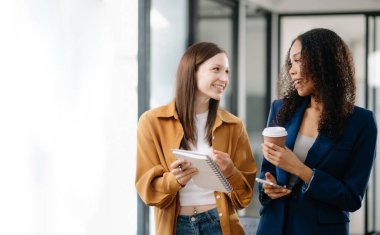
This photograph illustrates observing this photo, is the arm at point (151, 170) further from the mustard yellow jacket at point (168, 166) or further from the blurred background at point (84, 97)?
the blurred background at point (84, 97)

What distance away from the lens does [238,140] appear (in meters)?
2.29

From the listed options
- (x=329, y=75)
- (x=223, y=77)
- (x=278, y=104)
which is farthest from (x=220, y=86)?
(x=329, y=75)

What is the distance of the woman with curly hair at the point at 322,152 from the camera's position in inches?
74.3

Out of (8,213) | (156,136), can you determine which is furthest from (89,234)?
(156,136)

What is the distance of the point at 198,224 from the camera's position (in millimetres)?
2143

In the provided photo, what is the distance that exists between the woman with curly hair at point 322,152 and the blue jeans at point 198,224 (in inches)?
9.0

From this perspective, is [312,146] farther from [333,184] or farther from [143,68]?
[143,68]

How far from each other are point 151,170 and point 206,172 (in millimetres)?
266

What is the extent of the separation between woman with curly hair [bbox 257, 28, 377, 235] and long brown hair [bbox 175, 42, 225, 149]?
0.37 m

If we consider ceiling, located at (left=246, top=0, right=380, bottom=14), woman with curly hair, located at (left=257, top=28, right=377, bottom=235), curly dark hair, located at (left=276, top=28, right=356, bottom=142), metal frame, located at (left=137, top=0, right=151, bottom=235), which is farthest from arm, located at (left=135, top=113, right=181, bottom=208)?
ceiling, located at (left=246, top=0, right=380, bottom=14)

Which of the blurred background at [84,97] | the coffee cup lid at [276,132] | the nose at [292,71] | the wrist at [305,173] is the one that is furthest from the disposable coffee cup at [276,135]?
the blurred background at [84,97]

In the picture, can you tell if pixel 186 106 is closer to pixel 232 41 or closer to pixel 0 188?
pixel 0 188

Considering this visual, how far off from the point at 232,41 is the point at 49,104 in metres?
3.10

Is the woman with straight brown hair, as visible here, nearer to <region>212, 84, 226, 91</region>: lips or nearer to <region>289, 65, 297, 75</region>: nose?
<region>212, 84, 226, 91</region>: lips
